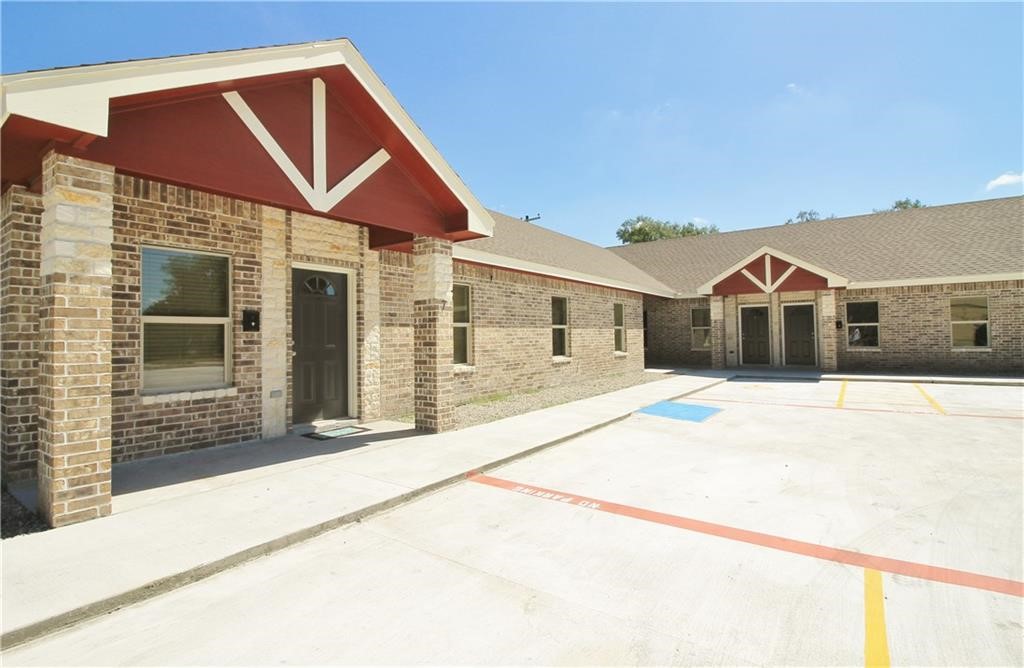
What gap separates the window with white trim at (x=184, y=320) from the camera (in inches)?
239

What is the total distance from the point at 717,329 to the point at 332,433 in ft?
53.9

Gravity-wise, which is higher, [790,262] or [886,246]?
[886,246]

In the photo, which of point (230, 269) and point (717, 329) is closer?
point (230, 269)

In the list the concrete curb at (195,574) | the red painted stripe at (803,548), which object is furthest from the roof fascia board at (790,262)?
the concrete curb at (195,574)

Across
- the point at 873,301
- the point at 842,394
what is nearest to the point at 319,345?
the point at 842,394

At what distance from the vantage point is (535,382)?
12945 mm

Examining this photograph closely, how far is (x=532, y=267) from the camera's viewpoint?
12.0 meters

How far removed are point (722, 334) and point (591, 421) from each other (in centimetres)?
1302

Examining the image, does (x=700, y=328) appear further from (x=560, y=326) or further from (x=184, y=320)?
(x=184, y=320)

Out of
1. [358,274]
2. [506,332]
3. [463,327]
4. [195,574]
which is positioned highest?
[358,274]

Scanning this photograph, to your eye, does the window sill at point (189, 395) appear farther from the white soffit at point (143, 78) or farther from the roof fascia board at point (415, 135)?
the roof fascia board at point (415, 135)

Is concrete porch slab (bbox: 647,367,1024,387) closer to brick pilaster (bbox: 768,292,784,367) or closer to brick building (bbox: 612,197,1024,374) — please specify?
brick pilaster (bbox: 768,292,784,367)

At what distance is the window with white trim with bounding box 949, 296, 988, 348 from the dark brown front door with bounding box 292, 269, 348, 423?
19850 millimetres

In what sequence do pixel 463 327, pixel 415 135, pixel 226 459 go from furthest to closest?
pixel 463 327 → pixel 415 135 → pixel 226 459
